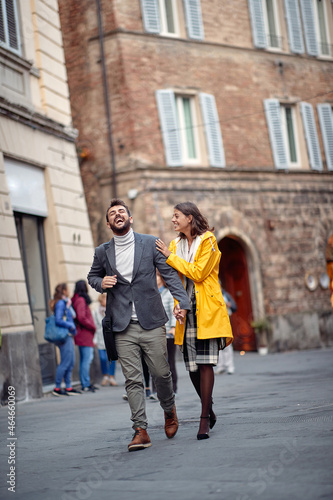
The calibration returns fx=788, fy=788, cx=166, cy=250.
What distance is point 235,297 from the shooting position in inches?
911

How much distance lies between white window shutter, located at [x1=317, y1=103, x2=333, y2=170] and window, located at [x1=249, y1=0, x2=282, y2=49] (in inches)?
95.8

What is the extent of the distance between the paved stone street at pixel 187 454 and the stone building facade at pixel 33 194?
7.39ft

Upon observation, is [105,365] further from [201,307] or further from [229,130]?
[229,130]

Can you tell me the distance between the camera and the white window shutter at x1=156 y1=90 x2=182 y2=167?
2077cm

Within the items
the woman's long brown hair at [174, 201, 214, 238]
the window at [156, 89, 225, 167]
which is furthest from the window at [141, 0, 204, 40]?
Answer: the woman's long brown hair at [174, 201, 214, 238]

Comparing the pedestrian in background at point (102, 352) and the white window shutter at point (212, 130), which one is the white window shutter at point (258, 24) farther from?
the pedestrian in background at point (102, 352)

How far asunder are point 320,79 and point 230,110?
418 cm

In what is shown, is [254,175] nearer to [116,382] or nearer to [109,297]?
[116,382]

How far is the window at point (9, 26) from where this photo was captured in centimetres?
1316

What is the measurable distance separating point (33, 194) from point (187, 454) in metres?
8.93

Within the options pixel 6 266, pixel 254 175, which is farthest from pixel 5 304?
pixel 254 175

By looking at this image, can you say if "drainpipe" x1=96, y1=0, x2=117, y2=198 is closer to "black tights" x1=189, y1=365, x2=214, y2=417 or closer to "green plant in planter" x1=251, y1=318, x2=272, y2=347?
"green plant in planter" x1=251, y1=318, x2=272, y2=347

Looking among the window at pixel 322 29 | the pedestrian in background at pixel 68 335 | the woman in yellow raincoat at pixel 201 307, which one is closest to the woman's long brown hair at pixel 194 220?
the woman in yellow raincoat at pixel 201 307

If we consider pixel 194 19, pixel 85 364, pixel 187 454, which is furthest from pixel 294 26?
pixel 187 454
